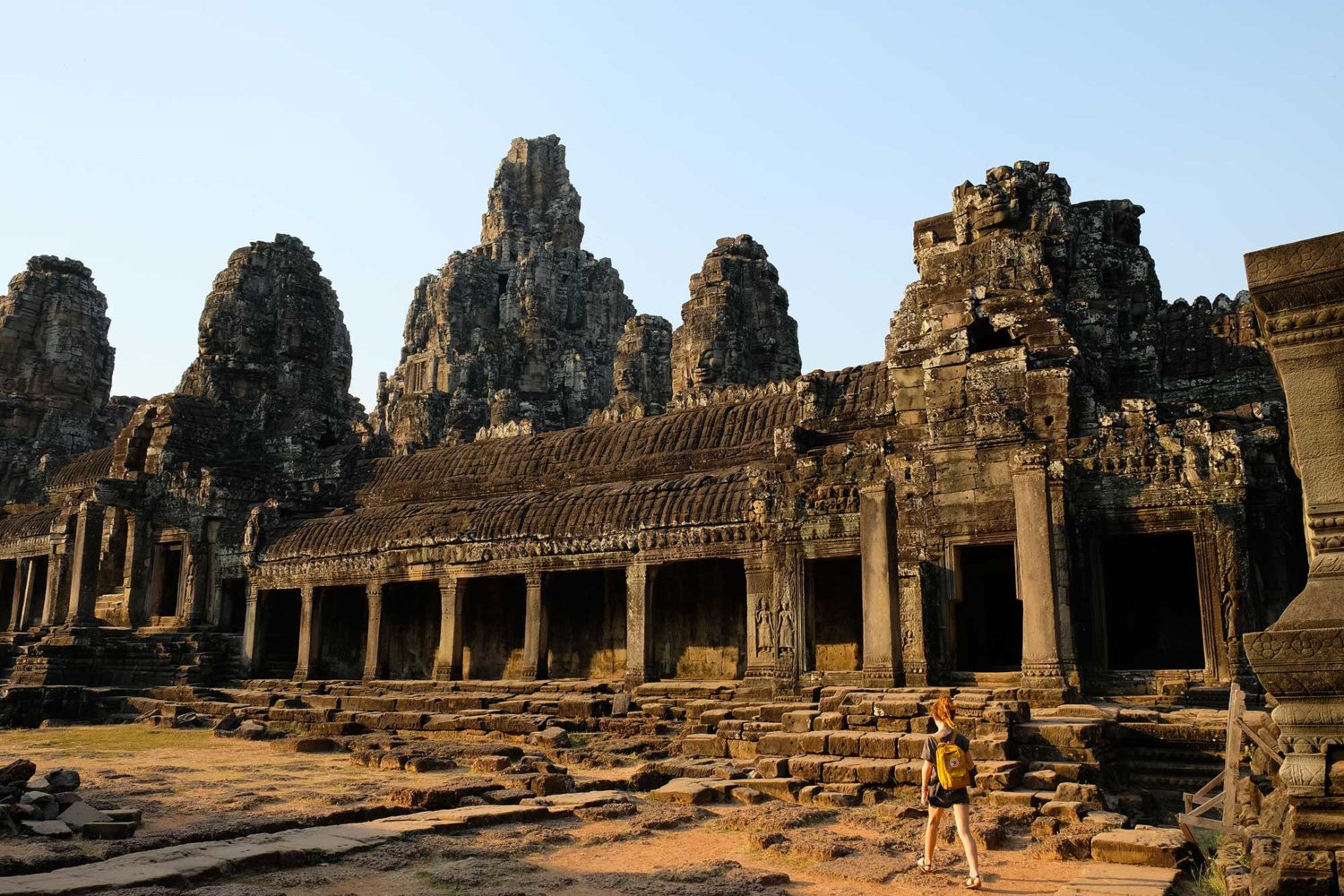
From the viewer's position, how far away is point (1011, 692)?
523 inches

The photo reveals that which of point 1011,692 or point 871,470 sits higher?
point 871,470

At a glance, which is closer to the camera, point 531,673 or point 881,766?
point 881,766

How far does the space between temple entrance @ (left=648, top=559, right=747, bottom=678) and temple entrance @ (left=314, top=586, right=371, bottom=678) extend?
27.9 ft

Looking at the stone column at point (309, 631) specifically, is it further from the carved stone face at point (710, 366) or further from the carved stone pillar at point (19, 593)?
the carved stone face at point (710, 366)

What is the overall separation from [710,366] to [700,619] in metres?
18.8

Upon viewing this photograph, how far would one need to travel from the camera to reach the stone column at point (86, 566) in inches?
1072

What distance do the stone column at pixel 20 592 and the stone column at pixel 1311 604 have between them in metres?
34.3

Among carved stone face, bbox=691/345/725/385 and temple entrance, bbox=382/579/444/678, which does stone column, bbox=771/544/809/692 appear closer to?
temple entrance, bbox=382/579/444/678

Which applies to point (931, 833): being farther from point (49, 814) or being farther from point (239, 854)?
point (49, 814)

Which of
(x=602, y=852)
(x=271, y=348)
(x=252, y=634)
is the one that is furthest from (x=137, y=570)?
(x=602, y=852)

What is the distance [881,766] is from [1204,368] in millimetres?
10046

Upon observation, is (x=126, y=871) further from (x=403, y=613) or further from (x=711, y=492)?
(x=403, y=613)

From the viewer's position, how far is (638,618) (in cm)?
1894

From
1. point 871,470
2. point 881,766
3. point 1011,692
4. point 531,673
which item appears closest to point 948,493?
point 871,470
